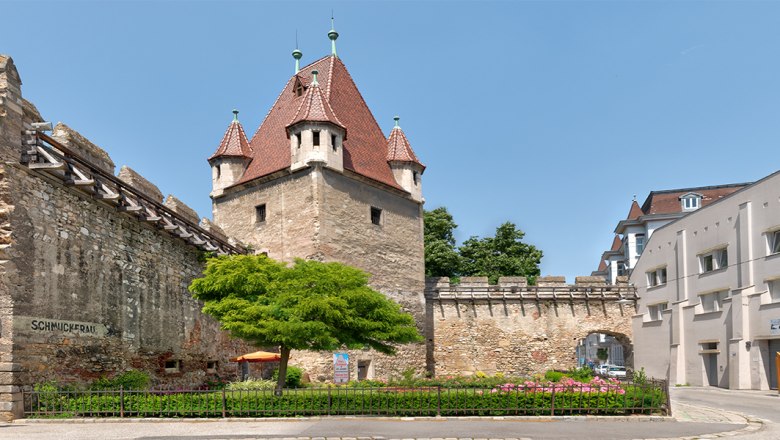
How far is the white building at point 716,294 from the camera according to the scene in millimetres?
28281

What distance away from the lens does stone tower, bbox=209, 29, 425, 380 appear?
29.9 m

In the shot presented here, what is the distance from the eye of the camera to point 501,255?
51625 mm

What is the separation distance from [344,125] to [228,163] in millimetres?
6254

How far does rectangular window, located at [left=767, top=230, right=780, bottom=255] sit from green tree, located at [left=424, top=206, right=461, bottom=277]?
24743 millimetres

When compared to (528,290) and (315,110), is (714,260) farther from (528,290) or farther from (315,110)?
(315,110)

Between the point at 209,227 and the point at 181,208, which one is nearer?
the point at 181,208

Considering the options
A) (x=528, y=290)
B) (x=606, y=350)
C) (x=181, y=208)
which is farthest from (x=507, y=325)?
(x=606, y=350)

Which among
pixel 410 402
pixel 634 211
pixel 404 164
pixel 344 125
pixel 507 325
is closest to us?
pixel 410 402

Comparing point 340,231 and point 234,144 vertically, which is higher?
point 234,144

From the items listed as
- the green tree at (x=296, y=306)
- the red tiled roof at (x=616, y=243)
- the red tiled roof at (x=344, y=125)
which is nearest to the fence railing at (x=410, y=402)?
the green tree at (x=296, y=306)

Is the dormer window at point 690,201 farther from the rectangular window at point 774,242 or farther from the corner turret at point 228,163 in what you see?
the corner turret at point 228,163

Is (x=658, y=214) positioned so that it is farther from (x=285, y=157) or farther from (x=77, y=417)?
(x=77, y=417)

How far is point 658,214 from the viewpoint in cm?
5609

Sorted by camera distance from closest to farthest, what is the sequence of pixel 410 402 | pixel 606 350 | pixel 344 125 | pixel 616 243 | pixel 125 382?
pixel 410 402, pixel 125 382, pixel 344 125, pixel 616 243, pixel 606 350
